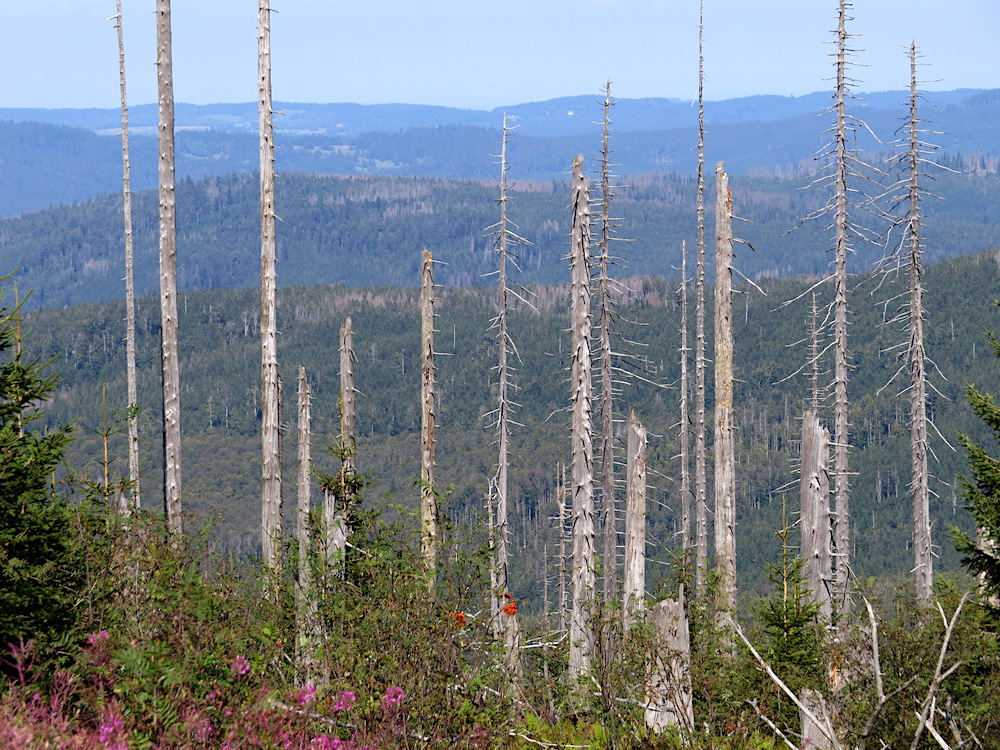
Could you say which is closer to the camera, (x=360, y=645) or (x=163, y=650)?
(x=163, y=650)

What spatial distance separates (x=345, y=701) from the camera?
6.47 metres

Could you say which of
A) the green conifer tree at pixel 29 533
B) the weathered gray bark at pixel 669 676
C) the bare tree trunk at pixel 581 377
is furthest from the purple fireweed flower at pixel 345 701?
the bare tree trunk at pixel 581 377

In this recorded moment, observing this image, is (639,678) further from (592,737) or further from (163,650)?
(163,650)

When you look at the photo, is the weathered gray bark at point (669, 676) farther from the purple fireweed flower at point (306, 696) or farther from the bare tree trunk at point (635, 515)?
the bare tree trunk at point (635, 515)

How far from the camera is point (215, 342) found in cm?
15125

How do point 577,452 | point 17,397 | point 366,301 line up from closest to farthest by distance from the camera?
point 17,397 → point 577,452 → point 366,301

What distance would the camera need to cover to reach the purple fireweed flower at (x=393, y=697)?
6551 millimetres

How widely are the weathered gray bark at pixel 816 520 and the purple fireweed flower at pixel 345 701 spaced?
23.0ft

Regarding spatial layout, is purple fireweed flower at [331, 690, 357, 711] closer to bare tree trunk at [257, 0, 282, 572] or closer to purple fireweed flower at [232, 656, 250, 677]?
purple fireweed flower at [232, 656, 250, 677]

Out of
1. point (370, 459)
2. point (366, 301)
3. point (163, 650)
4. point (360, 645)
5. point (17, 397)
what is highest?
point (17, 397)

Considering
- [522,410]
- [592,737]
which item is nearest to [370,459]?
[522,410]

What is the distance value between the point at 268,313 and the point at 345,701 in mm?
9465

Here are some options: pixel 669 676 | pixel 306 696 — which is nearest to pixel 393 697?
pixel 306 696

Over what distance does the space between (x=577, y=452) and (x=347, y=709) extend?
401 inches
